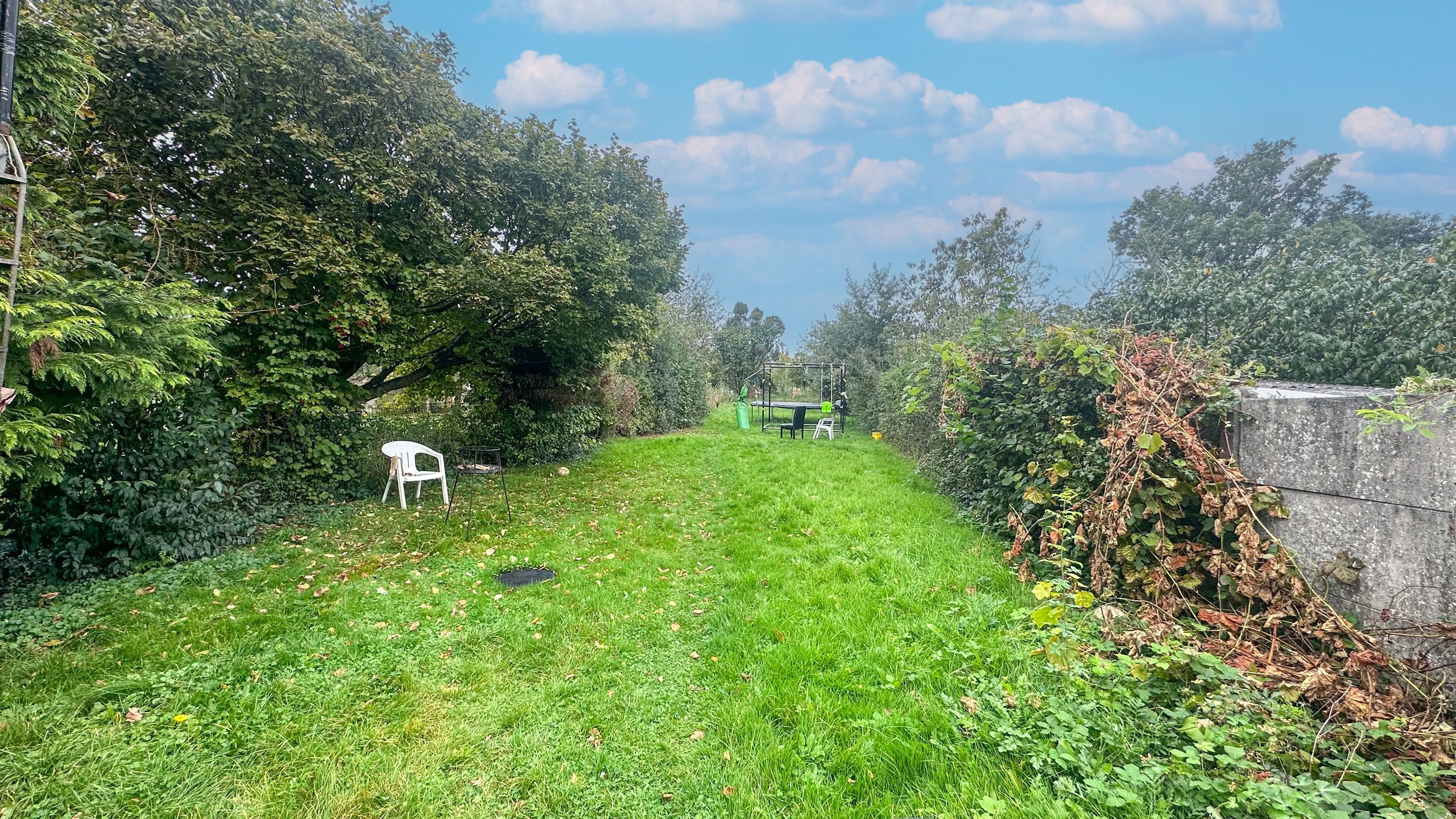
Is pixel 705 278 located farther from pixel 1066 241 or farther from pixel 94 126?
pixel 94 126

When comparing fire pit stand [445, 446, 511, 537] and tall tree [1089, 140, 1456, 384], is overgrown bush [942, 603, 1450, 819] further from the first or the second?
fire pit stand [445, 446, 511, 537]

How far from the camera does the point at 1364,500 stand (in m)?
2.28

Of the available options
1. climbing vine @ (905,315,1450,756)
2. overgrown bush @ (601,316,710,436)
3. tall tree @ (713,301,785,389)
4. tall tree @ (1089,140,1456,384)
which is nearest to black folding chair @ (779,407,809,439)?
overgrown bush @ (601,316,710,436)

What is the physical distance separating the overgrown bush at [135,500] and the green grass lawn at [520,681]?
0.31 meters

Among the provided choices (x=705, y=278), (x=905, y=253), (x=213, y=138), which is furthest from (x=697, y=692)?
(x=705, y=278)

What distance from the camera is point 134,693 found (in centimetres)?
246

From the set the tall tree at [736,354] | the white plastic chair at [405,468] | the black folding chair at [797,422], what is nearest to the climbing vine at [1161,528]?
the white plastic chair at [405,468]

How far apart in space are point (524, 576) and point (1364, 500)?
17.3 feet

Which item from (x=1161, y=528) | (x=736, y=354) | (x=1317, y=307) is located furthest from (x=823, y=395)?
(x=1161, y=528)

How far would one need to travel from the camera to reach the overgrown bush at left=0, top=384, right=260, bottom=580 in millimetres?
3674

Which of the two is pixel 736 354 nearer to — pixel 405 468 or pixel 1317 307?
pixel 405 468

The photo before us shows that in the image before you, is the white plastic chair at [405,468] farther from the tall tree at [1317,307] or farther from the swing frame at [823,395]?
the swing frame at [823,395]

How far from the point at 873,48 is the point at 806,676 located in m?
26.9

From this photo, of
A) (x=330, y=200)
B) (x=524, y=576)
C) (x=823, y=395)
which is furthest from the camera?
(x=823, y=395)
